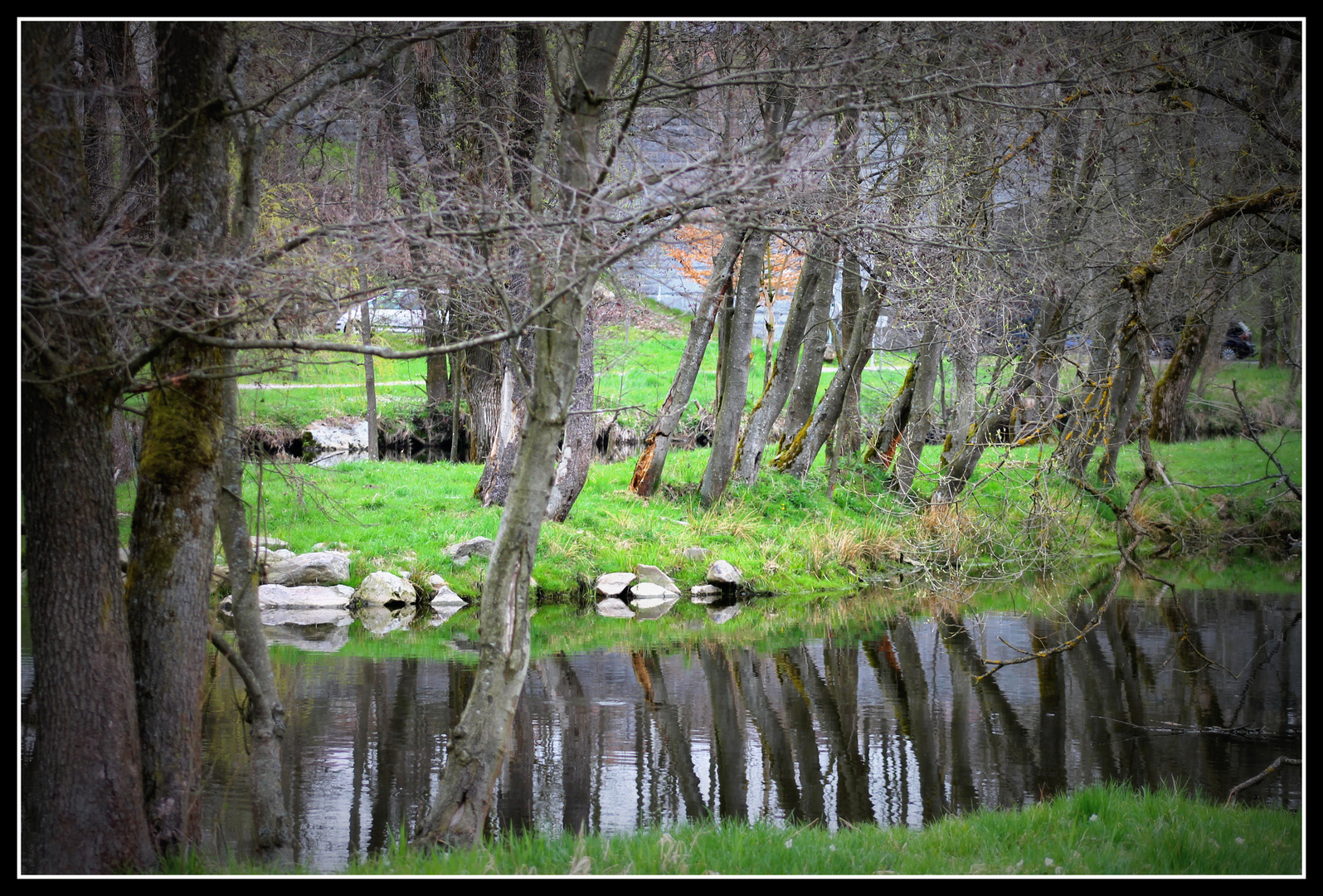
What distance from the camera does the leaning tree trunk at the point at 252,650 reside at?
570 centimetres

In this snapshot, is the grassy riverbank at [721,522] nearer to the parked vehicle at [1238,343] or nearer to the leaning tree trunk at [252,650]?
the parked vehicle at [1238,343]

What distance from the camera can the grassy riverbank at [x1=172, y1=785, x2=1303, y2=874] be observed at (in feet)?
17.0

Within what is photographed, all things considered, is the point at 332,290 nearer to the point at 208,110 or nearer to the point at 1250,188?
the point at 208,110

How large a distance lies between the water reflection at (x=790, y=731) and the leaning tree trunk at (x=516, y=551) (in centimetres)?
114

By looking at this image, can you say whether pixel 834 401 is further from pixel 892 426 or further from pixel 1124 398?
pixel 1124 398

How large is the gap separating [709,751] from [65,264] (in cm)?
620

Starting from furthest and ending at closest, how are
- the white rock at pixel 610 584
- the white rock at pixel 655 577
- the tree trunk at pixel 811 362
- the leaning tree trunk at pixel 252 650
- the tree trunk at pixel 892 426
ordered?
the tree trunk at pixel 892 426
the tree trunk at pixel 811 362
the white rock at pixel 655 577
the white rock at pixel 610 584
the leaning tree trunk at pixel 252 650

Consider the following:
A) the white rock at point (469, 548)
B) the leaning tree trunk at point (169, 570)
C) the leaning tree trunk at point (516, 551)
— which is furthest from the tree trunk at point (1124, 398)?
the leaning tree trunk at point (169, 570)

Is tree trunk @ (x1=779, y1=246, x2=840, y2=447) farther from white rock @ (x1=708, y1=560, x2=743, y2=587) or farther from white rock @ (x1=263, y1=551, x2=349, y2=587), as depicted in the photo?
white rock @ (x1=263, y1=551, x2=349, y2=587)

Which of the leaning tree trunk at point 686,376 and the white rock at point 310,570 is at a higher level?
the leaning tree trunk at point 686,376

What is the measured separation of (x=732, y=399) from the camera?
54.9 feet

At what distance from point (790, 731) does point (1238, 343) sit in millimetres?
13229

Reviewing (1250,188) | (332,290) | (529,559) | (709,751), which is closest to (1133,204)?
(1250,188)

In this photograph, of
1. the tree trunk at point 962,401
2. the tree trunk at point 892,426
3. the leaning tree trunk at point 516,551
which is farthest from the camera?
the tree trunk at point 892,426
